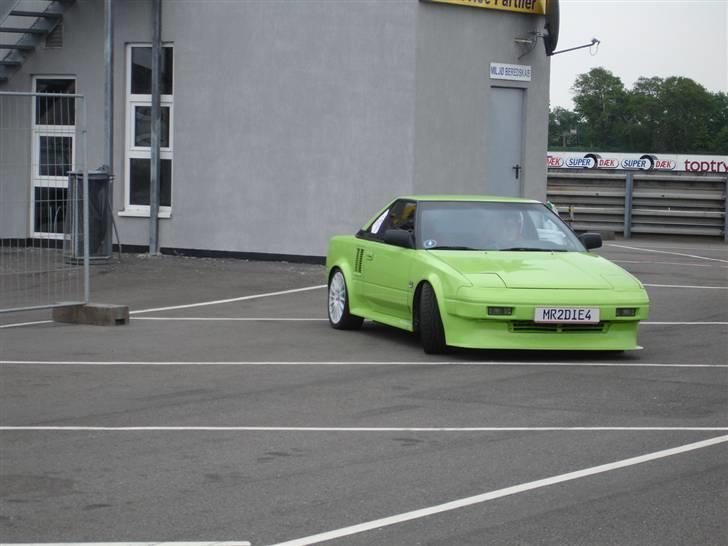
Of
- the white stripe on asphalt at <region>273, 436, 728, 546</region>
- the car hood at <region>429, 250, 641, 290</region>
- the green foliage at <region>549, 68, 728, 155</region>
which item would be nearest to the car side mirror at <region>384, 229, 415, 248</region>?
the car hood at <region>429, 250, 641, 290</region>

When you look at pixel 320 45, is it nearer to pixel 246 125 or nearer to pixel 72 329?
pixel 246 125

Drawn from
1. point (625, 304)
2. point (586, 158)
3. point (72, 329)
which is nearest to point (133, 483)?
point (625, 304)

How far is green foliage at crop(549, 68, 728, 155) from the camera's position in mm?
104312

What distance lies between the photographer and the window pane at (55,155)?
1403 cm

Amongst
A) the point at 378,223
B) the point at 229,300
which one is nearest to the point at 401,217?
the point at 378,223

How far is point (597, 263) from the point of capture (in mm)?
12039

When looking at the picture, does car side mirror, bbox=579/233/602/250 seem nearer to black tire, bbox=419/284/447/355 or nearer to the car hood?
the car hood

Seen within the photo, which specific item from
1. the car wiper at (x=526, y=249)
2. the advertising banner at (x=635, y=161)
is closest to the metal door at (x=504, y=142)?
the car wiper at (x=526, y=249)

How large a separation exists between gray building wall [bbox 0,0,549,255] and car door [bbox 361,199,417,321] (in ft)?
24.8

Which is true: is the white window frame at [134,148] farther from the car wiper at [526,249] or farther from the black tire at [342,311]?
the car wiper at [526,249]

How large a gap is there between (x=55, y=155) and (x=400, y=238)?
4.39 meters

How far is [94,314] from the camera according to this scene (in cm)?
1382

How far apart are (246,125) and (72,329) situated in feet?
28.4

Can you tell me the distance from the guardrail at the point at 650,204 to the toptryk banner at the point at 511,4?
45.9 feet
